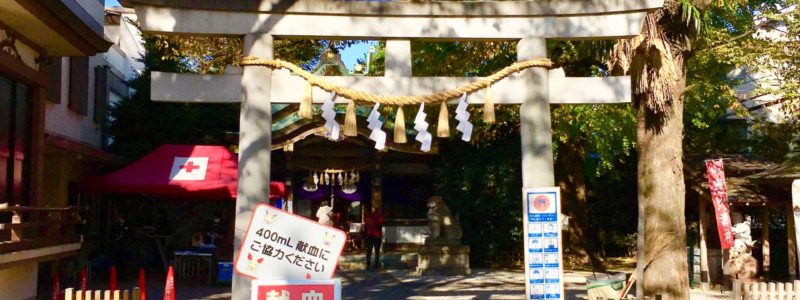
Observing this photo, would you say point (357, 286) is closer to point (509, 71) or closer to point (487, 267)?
point (487, 267)

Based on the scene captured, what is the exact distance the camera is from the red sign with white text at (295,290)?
627cm

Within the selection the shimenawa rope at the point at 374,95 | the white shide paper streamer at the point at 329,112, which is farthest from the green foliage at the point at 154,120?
the white shide paper streamer at the point at 329,112

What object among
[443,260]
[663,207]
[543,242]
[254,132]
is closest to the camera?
[543,242]

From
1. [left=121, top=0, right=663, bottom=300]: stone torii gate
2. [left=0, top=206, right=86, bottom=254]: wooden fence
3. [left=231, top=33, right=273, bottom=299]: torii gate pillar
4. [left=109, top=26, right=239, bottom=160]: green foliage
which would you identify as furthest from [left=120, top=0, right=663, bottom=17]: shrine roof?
[left=109, top=26, right=239, bottom=160]: green foliage

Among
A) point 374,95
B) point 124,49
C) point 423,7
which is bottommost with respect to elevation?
point 374,95

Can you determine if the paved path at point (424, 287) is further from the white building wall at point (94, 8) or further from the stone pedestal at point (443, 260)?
the white building wall at point (94, 8)

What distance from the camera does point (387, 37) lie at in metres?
8.80

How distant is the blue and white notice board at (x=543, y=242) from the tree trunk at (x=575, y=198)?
13826 millimetres

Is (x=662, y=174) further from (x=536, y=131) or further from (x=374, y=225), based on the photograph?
(x=374, y=225)

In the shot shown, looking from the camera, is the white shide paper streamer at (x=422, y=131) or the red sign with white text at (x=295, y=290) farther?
the white shide paper streamer at (x=422, y=131)

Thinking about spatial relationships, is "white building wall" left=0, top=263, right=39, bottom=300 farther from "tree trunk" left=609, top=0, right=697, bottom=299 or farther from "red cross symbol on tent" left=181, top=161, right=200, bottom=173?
"tree trunk" left=609, top=0, right=697, bottom=299

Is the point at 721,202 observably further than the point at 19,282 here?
Yes

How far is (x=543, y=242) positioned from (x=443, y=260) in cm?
1103

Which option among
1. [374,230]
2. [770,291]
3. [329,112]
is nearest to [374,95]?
[329,112]
